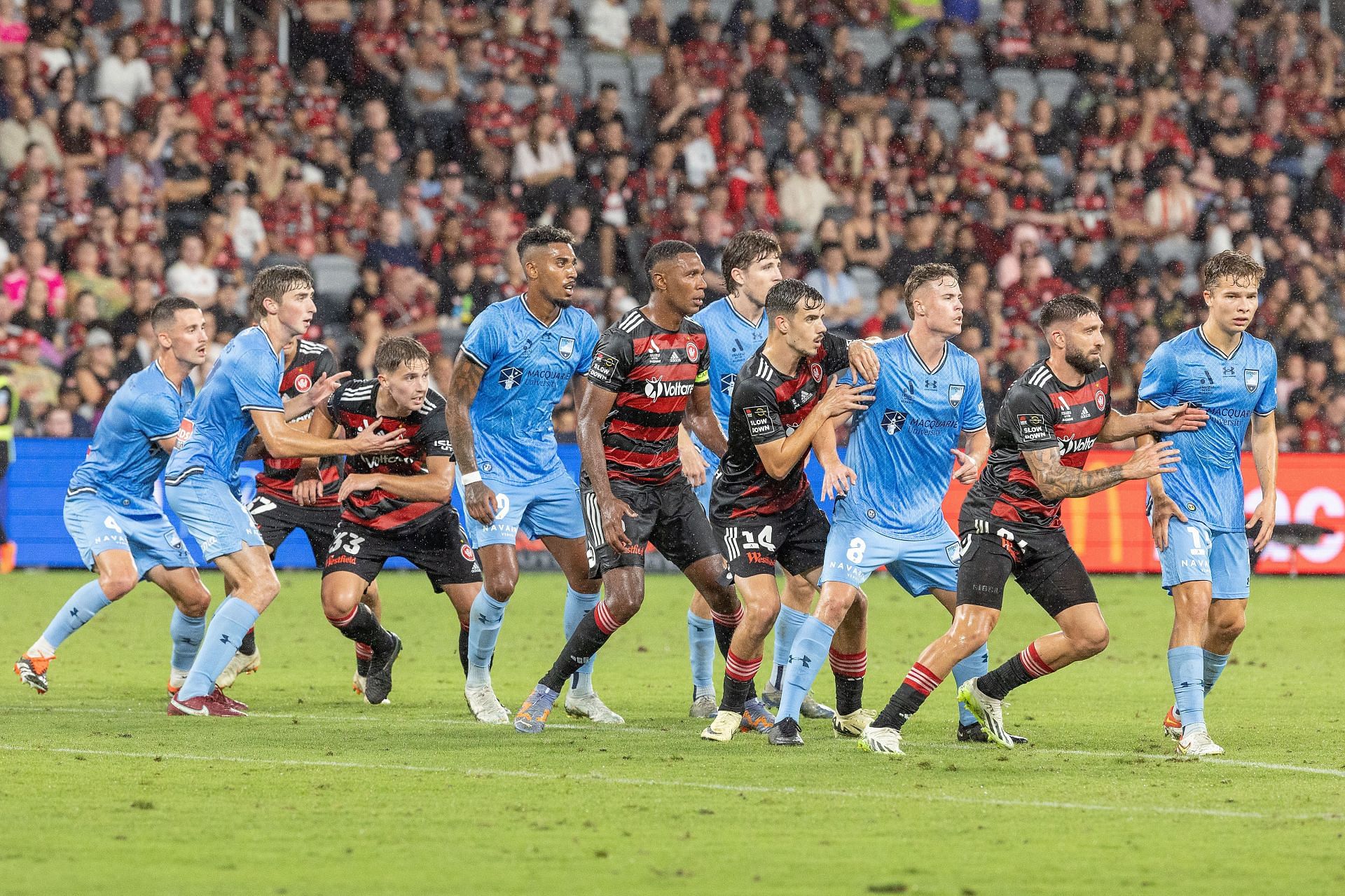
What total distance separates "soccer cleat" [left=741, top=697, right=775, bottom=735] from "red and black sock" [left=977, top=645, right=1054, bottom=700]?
1.20m

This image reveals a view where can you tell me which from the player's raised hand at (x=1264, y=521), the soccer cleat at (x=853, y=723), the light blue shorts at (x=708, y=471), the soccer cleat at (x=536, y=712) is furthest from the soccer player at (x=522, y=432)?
the player's raised hand at (x=1264, y=521)

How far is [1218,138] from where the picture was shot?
81.2 feet

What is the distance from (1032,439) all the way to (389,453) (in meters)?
3.73

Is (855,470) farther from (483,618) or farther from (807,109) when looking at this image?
(807,109)

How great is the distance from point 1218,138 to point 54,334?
52.4 ft

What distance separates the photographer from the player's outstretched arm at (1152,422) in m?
8.69

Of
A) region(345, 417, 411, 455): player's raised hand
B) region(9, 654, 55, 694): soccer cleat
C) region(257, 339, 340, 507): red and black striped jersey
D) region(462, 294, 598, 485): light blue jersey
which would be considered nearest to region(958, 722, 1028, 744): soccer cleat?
region(462, 294, 598, 485): light blue jersey

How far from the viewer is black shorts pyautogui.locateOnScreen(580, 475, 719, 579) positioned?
29.6 ft

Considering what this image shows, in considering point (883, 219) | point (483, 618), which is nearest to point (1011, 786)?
point (483, 618)

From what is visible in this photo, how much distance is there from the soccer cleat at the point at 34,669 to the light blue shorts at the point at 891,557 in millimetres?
4676

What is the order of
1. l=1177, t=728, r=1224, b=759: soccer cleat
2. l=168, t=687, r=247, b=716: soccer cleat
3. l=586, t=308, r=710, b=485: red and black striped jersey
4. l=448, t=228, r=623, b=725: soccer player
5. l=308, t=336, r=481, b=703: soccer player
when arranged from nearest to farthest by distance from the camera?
l=1177, t=728, r=1224, b=759: soccer cleat
l=586, t=308, r=710, b=485: red and black striped jersey
l=448, t=228, r=623, b=725: soccer player
l=168, t=687, r=247, b=716: soccer cleat
l=308, t=336, r=481, b=703: soccer player

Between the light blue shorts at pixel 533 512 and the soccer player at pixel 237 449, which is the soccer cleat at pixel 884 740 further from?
the soccer player at pixel 237 449

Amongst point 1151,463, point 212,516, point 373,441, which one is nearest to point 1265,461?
point 1151,463

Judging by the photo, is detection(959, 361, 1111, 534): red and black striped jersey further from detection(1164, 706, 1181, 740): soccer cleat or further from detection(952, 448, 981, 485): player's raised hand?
detection(1164, 706, 1181, 740): soccer cleat
